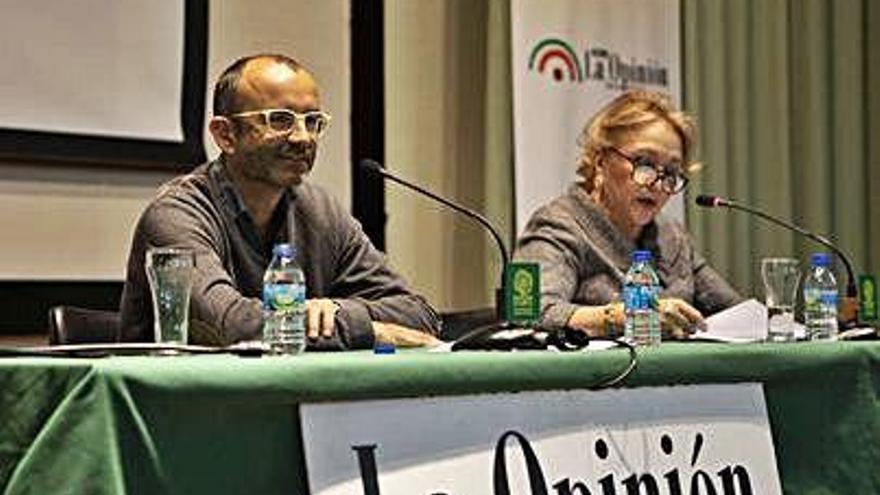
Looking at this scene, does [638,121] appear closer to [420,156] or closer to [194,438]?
[420,156]

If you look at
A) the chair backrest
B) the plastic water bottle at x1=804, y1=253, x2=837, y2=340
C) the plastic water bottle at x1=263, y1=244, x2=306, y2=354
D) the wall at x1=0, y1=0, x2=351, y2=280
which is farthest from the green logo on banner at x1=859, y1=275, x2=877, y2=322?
the wall at x1=0, y1=0, x2=351, y2=280

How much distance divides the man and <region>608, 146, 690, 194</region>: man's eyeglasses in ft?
1.97

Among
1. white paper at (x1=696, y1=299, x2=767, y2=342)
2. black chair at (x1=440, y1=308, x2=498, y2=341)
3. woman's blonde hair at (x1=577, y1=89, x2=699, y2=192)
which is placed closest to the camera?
white paper at (x1=696, y1=299, x2=767, y2=342)

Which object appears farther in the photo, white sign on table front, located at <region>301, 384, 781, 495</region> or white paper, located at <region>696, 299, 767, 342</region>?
white paper, located at <region>696, 299, 767, 342</region>

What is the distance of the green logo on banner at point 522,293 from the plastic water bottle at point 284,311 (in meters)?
0.30

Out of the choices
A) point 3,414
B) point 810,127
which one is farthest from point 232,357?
point 810,127

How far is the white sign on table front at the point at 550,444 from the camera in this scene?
4.99 ft

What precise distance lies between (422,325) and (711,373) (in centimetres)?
84

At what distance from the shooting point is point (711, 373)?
75.2 inches

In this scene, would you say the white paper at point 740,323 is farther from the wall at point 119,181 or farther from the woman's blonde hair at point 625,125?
the wall at point 119,181

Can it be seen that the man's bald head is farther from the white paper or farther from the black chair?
the white paper

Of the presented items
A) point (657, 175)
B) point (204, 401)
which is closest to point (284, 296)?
point (204, 401)

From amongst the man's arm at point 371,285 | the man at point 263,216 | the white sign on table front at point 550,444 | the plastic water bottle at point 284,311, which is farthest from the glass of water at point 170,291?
the man's arm at point 371,285

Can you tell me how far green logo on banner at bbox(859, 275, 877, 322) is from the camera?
2695 mm
